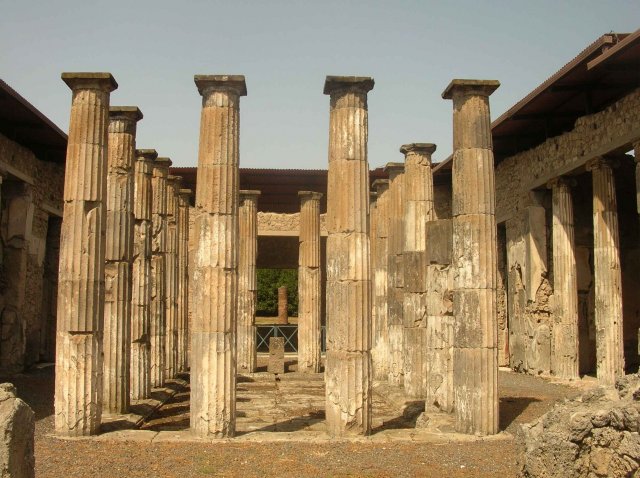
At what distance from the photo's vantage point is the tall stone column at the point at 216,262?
1077 cm

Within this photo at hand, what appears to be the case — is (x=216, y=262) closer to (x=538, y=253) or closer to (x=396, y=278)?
(x=396, y=278)

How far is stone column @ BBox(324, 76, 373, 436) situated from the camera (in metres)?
11.0

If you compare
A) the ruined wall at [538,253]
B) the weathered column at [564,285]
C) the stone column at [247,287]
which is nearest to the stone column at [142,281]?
the stone column at [247,287]

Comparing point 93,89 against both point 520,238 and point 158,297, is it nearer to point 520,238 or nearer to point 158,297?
point 158,297

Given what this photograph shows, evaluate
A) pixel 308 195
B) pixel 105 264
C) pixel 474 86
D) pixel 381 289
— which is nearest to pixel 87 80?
pixel 105 264

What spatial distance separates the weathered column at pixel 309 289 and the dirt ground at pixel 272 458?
35.3 feet

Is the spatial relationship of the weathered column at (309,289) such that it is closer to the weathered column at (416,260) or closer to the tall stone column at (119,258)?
the weathered column at (416,260)

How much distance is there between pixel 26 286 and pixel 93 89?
35.3 ft

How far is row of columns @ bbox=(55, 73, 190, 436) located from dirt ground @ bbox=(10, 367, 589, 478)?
3.96 ft

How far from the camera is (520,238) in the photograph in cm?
2150

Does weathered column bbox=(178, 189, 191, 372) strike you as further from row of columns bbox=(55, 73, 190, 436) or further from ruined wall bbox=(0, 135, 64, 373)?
ruined wall bbox=(0, 135, 64, 373)

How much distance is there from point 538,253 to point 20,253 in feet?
47.8

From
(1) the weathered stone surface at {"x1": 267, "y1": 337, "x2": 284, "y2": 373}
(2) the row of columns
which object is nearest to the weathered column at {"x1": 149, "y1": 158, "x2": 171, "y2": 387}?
(2) the row of columns

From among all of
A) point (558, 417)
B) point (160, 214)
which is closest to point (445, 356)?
point (558, 417)
